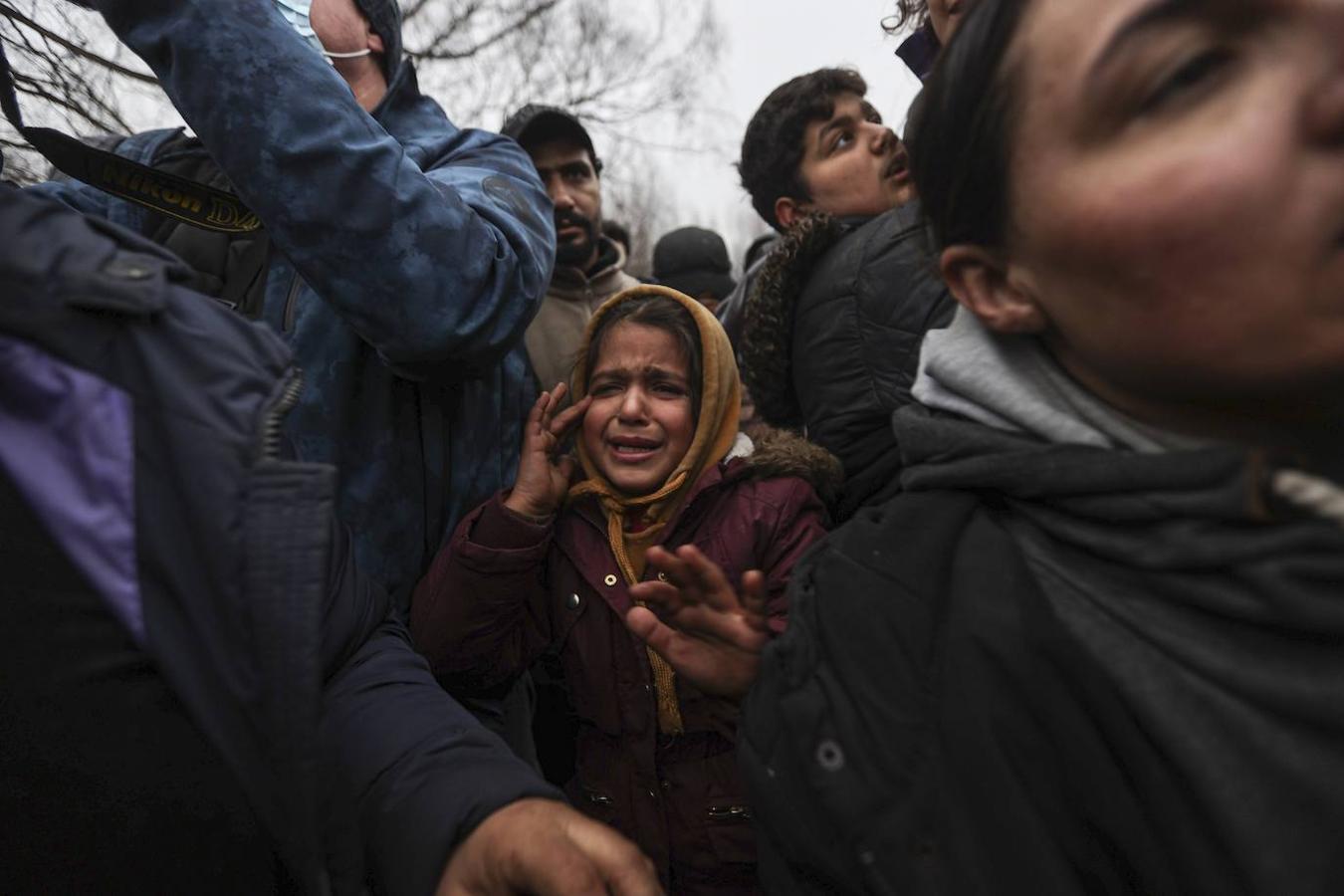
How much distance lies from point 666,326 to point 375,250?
94 centimetres

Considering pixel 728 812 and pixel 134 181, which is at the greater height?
pixel 134 181

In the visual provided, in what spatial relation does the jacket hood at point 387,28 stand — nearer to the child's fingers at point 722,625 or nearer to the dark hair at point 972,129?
the dark hair at point 972,129

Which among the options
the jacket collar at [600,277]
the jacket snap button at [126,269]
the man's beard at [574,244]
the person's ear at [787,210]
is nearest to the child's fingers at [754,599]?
the jacket snap button at [126,269]

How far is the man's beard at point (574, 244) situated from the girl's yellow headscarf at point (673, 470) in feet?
2.83

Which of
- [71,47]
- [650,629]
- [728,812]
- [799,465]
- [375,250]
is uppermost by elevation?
[71,47]

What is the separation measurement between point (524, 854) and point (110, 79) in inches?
86.5

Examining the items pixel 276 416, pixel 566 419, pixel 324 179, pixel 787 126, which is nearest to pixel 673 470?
pixel 566 419

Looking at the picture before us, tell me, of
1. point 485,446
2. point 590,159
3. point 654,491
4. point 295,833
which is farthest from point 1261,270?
point 590,159

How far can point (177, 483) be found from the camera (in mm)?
809

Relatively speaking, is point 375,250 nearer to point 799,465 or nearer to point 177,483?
point 177,483

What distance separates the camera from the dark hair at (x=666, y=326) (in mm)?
2014

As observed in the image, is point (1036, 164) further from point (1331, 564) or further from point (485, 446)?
point (485, 446)

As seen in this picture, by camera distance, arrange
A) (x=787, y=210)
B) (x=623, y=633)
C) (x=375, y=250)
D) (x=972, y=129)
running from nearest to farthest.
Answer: (x=972, y=129) → (x=375, y=250) → (x=623, y=633) → (x=787, y=210)

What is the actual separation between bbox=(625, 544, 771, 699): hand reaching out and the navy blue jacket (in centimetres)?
60
